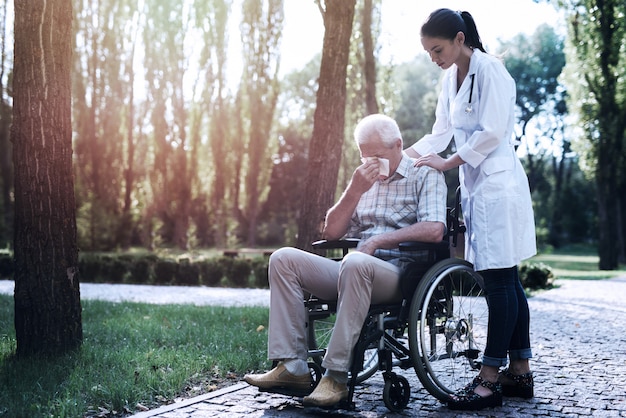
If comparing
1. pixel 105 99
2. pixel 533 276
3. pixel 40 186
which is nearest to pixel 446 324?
pixel 40 186

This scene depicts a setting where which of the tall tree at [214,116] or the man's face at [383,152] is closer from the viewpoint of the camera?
the man's face at [383,152]

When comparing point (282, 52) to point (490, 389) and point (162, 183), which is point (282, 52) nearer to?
point (162, 183)

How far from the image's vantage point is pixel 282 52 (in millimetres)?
26953

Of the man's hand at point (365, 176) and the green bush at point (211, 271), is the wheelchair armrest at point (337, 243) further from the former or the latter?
the green bush at point (211, 271)

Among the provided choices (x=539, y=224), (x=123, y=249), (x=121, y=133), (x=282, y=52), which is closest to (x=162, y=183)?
(x=121, y=133)

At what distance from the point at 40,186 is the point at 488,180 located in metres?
2.86

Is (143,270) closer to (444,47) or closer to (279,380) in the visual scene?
(279,380)

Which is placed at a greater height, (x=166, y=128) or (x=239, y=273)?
(x=166, y=128)

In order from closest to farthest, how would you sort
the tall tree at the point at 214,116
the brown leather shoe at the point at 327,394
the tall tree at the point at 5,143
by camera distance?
the brown leather shoe at the point at 327,394 → the tall tree at the point at 5,143 → the tall tree at the point at 214,116

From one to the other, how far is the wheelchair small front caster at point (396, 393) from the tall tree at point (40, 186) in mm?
2441

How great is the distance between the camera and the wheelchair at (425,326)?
3.47m

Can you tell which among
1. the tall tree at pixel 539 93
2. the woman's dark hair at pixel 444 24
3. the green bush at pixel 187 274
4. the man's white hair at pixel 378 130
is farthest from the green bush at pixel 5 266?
the tall tree at pixel 539 93

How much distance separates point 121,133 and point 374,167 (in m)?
22.3

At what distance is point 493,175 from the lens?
12.3 ft
